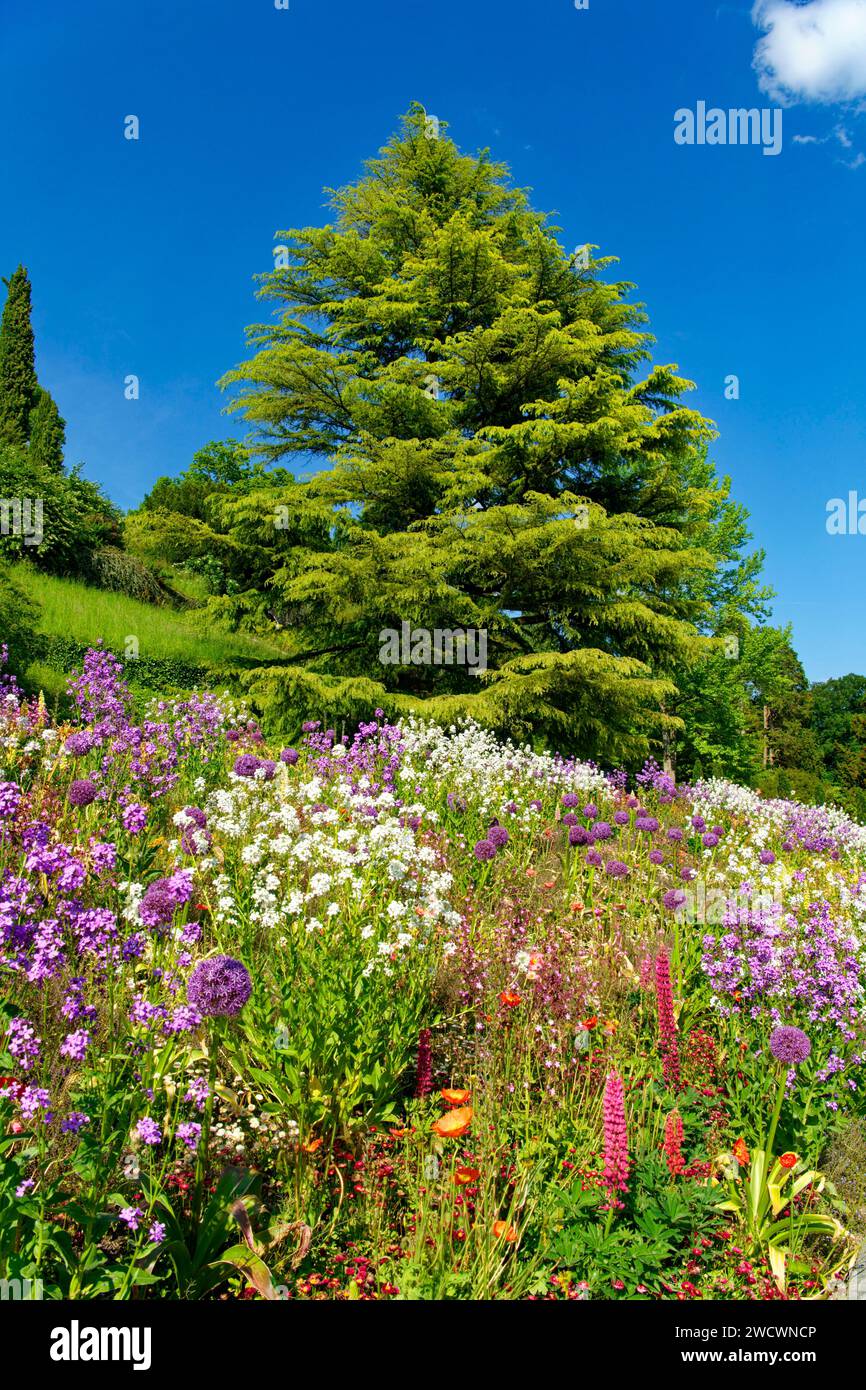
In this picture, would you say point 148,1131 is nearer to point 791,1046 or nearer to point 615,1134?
point 615,1134

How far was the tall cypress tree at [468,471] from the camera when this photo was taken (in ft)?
37.3

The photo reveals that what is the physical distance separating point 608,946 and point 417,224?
14.1 metres

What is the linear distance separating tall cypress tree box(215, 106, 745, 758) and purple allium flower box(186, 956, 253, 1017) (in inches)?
327

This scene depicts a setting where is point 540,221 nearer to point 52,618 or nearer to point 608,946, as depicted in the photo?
point 52,618

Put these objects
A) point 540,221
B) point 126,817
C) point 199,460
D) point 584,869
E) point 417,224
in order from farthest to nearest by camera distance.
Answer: point 199,460 → point 540,221 → point 417,224 → point 584,869 → point 126,817

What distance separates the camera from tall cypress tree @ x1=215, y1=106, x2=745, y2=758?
11375 mm

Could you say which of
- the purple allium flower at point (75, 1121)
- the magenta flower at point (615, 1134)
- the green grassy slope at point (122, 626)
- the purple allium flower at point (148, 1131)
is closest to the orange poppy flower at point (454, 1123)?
the magenta flower at point (615, 1134)

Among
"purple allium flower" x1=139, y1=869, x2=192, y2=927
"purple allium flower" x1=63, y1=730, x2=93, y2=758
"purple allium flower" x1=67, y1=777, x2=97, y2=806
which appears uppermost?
"purple allium flower" x1=63, y1=730, x2=93, y2=758

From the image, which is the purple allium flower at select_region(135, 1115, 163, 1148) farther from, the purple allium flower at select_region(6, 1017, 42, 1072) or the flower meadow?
the purple allium flower at select_region(6, 1017, 42, 1072)

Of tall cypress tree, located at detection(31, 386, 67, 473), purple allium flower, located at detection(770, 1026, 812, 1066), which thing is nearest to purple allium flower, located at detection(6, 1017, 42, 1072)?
purple allium flower, located at detection(770, 1026, 812, 1066)

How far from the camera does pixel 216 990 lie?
2273 millimetres

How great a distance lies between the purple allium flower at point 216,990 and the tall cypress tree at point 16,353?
113 ft
